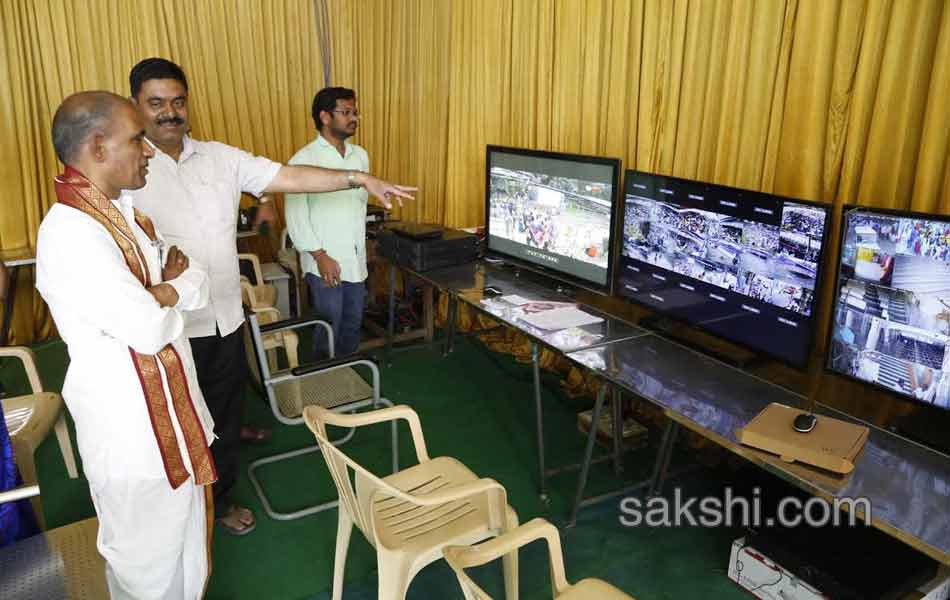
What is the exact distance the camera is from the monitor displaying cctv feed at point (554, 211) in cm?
295

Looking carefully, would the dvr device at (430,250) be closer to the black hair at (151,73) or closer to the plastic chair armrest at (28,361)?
the black hair at (151,73)

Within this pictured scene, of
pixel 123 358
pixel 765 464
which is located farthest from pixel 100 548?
pixel 765 464

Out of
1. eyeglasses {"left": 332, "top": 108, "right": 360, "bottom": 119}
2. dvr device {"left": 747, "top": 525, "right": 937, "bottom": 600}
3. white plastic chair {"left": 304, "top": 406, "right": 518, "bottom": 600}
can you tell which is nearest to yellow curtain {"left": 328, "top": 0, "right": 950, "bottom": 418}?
dvr device {"left": 747, "top": 525, "right": 937, "bottom": 600}

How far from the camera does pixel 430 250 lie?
3.56 m

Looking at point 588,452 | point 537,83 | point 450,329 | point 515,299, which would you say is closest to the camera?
point 588,452

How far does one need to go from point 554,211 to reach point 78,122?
2089 millimetres

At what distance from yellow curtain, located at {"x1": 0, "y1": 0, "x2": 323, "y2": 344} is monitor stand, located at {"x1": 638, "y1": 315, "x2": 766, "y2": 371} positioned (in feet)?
10.8

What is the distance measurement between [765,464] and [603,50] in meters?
2.23

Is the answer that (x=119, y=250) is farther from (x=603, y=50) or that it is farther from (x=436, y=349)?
(x=436, y=349)

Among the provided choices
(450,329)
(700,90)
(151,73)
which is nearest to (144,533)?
(151,73)

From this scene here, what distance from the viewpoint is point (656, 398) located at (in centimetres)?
210

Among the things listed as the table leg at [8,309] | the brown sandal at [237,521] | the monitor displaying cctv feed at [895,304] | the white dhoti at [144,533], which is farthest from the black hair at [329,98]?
the monitor displaying cctv feed at [895,304]

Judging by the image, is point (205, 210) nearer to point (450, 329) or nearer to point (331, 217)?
point (331, 217)

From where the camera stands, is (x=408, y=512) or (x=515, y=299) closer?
(x=408, y=512)
